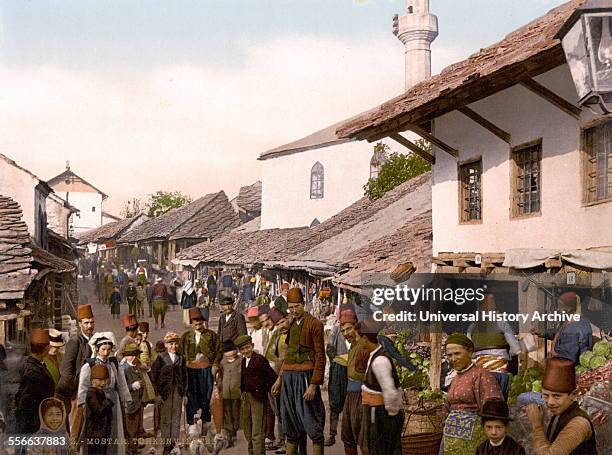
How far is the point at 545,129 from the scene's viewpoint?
9.05 metres

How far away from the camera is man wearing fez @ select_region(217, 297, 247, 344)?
32.5ft

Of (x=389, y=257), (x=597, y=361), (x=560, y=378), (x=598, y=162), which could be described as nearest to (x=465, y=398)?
(x=560, y=378)

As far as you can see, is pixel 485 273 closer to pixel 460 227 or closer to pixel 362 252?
pixel 460 227

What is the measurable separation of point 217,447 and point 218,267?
466 centimetres

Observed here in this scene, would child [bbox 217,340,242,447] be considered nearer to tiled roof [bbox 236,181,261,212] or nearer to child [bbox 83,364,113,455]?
child [bbox 83,364,113,455]

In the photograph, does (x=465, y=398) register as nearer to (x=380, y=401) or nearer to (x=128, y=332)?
(x=380, y=401)

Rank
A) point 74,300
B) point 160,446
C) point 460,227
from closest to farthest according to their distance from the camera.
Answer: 1. point 160,446
2. point 460,227
3. point 74,300

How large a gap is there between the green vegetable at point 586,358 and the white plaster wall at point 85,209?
6.74 m

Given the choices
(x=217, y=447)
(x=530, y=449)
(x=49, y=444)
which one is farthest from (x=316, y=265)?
(x=530, y=449)

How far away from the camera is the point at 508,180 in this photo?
9.77 meters

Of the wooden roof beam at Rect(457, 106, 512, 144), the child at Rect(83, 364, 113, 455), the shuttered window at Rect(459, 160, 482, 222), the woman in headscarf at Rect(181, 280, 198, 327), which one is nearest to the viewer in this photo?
the child at Rect(83, 364, 113, 455)

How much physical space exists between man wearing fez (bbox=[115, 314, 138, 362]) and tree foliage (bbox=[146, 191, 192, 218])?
2.15 metres

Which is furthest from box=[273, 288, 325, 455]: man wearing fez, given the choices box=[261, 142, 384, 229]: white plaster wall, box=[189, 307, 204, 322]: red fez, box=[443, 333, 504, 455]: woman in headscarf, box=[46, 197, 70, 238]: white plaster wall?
box=[46, 197, 70, 238]: white plaster wall

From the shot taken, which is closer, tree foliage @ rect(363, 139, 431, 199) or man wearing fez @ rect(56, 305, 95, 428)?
man wearing fez @ rect(56, 305, 95, 428)
